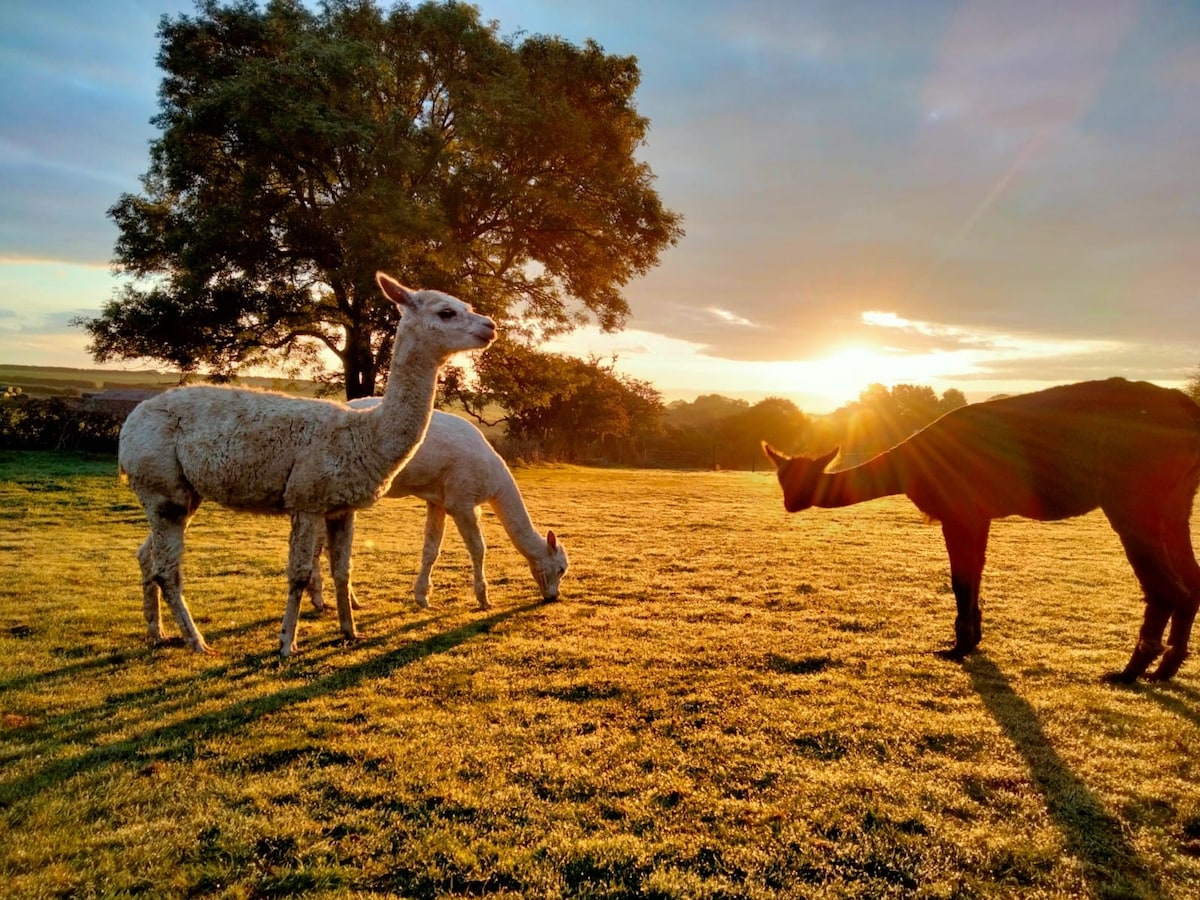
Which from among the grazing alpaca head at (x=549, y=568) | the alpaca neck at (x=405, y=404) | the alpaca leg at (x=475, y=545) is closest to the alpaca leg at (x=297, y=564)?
the alpaca neck at (x=405, y=404)

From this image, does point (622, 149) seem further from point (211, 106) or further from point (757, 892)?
point (757, 892)

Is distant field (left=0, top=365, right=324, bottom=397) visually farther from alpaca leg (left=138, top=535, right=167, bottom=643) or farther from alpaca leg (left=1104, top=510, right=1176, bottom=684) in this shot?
alpaca leg (left=1104, top=510, right=1176, bottom=684)

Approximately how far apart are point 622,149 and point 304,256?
13.1m

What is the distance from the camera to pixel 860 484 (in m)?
6.50

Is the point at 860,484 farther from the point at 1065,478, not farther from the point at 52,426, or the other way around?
the point at 52,426

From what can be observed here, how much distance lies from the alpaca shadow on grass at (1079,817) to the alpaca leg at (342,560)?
18.5ft

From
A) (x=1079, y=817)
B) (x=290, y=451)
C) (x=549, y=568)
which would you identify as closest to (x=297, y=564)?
(x=290, y=451)

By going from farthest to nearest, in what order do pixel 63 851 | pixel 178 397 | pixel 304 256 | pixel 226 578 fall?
pixel 304 256 < pixel 226 578 < pixel 178 397 < pixel 63 851

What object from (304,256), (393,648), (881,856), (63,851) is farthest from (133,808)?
(304,256)

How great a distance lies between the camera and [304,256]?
75.7 ft

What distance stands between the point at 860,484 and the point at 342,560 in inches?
205

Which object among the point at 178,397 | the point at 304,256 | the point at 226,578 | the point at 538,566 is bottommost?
the point at 226,578

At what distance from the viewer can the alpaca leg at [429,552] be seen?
8078 mm

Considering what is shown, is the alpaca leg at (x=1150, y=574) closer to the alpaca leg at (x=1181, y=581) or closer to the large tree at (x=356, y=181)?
the alpaca leg at (x=1181, y=581)
